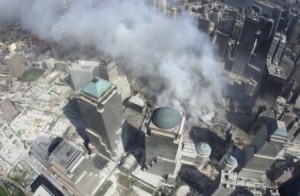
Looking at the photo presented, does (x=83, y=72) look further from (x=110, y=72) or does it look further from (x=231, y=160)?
(x=231, y=160)

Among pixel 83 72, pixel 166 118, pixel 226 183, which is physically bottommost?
pixel 226 183

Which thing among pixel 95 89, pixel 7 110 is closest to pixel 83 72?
pixel 7 110

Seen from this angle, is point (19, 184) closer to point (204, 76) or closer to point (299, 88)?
point (204, 76)

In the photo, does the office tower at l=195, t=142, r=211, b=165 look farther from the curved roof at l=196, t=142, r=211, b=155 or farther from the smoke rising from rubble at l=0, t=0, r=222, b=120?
the smoke rising from rubble at l=0, t=0, r=222, b=120

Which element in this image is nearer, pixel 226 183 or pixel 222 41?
pixel 226 183

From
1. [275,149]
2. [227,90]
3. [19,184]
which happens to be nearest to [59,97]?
[19,184]

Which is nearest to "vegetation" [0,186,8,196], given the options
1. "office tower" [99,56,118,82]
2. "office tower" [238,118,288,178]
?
"office tower" [99,56,118,82]
